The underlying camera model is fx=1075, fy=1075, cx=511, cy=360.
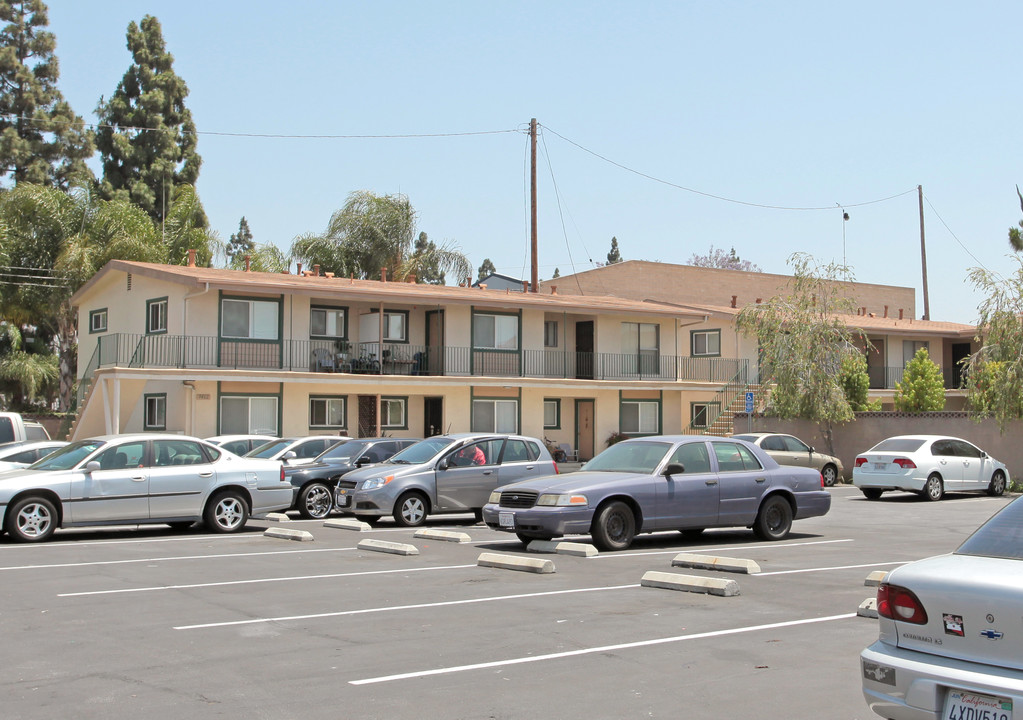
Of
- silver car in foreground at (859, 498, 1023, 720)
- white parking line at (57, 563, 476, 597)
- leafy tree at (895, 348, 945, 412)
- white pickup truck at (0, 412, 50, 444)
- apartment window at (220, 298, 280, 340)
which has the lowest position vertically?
white parking line at (57, 563, 476, 597)

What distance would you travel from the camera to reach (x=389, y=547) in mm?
14070

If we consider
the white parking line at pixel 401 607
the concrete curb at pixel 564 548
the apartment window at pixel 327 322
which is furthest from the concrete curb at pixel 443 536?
the apartment window at pixel 327 322

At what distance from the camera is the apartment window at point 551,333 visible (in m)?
39.4

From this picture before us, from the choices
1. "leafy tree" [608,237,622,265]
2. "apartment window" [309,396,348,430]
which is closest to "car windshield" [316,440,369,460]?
"apartment window" [309,396,348,430]

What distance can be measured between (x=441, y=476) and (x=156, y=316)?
18.6 metres

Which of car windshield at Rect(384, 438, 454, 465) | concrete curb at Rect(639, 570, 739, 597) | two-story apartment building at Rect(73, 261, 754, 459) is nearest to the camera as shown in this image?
concrete curb at Rect(639, 570, 739, 597)

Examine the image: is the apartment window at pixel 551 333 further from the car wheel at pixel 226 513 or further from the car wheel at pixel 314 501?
the car wheel at pixel 226 513

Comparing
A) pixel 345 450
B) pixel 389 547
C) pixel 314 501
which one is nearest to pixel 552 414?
pixel 345 450

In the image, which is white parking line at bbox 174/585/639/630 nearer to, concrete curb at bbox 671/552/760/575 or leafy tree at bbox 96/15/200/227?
concrete curb at bbox 671/552/760/575

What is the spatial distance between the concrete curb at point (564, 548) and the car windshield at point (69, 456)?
6.70 meters

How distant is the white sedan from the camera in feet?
79.4

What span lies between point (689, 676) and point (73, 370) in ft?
141

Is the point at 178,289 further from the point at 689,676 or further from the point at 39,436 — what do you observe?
the point at 689,676

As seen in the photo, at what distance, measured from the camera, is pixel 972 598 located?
520 centimetres
